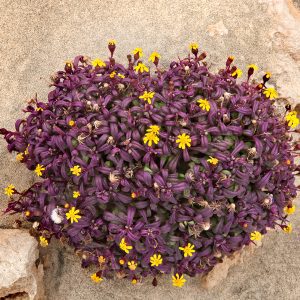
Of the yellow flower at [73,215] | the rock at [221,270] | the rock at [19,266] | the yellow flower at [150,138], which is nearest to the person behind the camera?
the yellow flower at [150,138]

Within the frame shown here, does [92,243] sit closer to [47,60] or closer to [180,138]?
[180,138]

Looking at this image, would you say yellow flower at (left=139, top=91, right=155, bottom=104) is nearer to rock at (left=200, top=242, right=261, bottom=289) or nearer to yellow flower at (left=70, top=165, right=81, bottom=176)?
yellow flower at (left=70, top=165, right=81, bottom=176)

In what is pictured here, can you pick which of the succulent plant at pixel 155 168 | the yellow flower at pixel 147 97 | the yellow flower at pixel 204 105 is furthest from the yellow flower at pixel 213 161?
the yellow flower at pixel 147 97

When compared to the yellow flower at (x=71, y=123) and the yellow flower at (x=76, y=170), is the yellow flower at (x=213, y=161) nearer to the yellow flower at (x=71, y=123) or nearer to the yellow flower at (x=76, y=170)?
the yellow flower at (x=76, y=170)

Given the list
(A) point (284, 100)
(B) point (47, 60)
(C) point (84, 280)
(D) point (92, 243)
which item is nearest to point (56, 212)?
(D) point (92, 243)

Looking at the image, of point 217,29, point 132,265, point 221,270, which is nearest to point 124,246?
point 132,265

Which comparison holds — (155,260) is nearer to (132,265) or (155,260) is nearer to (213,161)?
(132,265)
